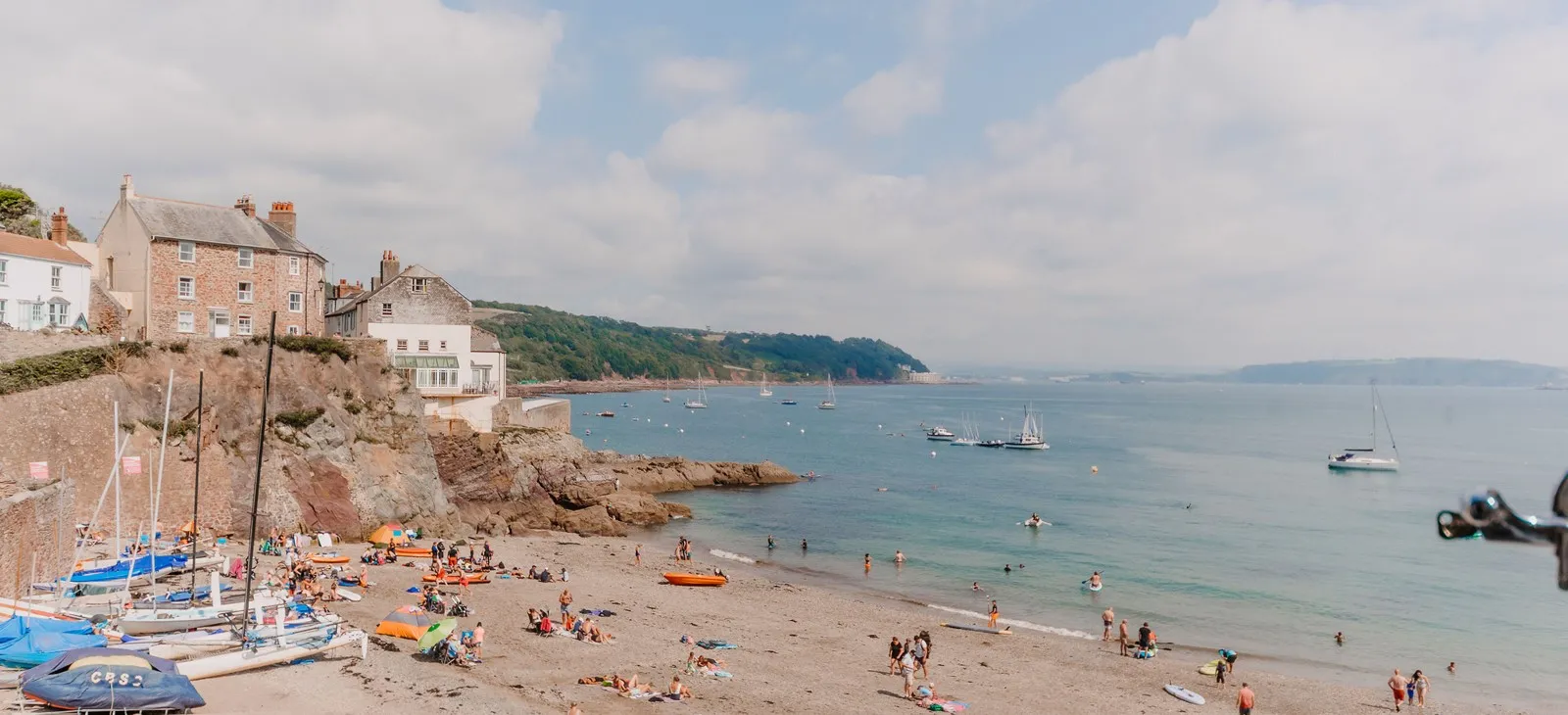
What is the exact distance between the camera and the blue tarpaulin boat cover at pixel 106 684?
50.6 ft

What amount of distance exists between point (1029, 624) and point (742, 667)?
13.6 meters

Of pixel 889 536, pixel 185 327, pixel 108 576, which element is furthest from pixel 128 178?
pixel 889 536

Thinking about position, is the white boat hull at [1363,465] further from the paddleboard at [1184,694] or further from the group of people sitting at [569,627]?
the group of people sitting at [569,627]

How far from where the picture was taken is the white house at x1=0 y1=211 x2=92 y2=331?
35094 millimetres

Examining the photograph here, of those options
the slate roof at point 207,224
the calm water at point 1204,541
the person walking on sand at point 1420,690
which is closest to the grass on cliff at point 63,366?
the slate roof at point 207,224

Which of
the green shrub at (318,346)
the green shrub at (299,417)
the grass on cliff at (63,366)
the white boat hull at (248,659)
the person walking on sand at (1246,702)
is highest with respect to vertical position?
the green shrub at (318,346)

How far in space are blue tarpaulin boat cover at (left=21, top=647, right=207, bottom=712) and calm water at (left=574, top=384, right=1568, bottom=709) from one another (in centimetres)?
2837

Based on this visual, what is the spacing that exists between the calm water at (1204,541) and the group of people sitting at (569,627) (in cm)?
1653

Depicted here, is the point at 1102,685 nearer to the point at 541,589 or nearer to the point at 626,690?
the point at 626,690

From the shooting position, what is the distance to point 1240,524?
57406 mm

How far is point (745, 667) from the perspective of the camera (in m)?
25.6

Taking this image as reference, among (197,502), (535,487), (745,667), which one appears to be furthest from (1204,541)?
(197,502)

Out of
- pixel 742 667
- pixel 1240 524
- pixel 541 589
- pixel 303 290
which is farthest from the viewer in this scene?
pixel 1240 524

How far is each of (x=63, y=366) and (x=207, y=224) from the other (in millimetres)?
11455
